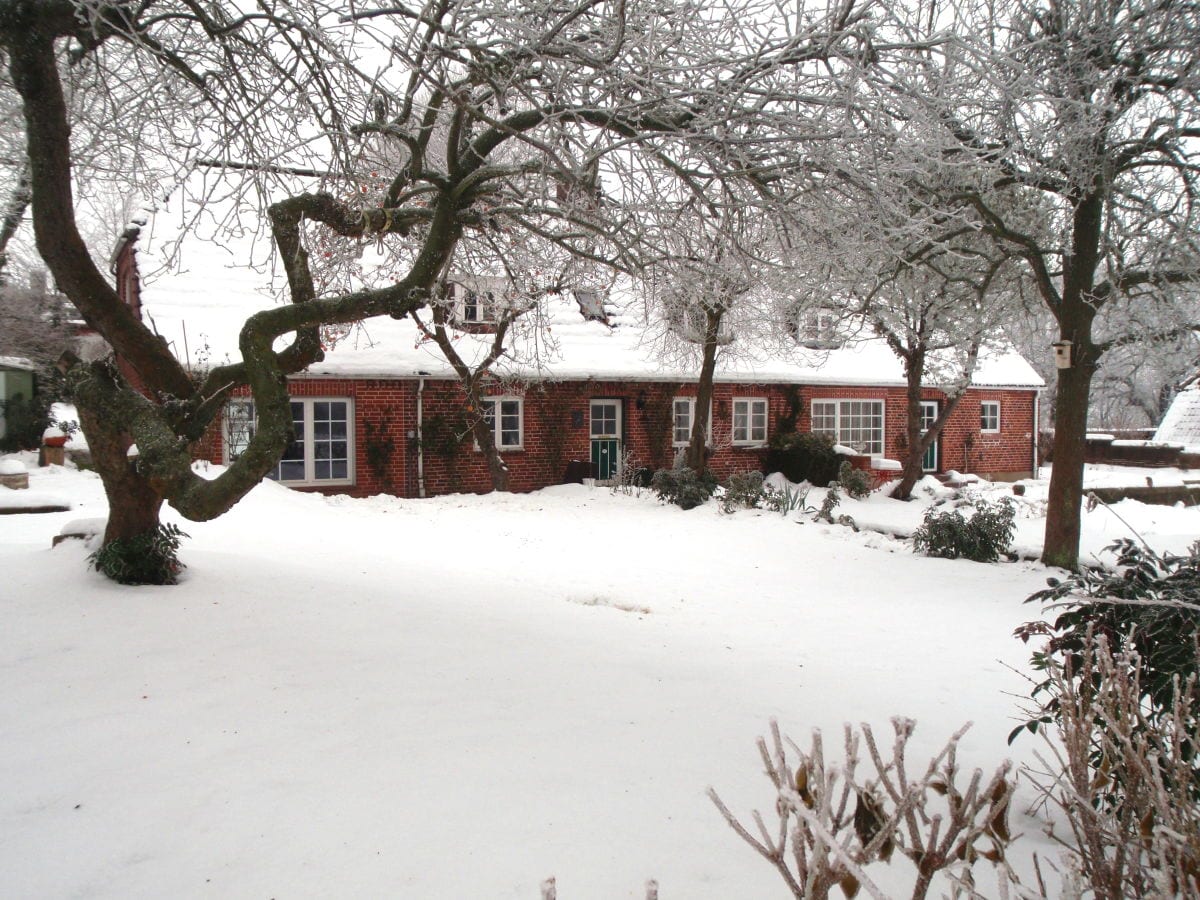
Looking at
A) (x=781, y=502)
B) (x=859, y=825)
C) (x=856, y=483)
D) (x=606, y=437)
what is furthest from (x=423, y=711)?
(x=606, y=437)

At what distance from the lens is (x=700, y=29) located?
5.21 metres

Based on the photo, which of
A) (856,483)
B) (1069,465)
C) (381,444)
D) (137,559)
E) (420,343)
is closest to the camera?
(137,559)

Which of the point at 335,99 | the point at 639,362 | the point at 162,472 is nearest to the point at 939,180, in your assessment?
the point at 335,99

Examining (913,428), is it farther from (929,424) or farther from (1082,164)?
(1082,164)

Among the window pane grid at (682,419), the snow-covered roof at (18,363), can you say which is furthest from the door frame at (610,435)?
the snow-covered roof at (18,363)

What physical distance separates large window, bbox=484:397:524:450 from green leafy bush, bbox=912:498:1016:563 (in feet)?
33.1

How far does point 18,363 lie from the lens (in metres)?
18.9

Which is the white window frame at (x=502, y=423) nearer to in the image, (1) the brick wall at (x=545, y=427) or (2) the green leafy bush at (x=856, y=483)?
(1) the brick wall at (x=545, y=427)

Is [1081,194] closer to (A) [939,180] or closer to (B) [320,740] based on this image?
(A) [939,180]

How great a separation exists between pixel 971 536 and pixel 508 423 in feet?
35.8

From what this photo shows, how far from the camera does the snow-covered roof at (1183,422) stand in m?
31.1

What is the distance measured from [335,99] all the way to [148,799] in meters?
4.79

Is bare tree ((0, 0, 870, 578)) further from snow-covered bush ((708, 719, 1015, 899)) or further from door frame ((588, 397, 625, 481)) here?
door frame ((588, 397, 625, 481))

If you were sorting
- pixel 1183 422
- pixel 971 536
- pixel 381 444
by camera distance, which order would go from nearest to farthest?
pixel 971 536 → pixel 381 444 → pixel 1183 422
